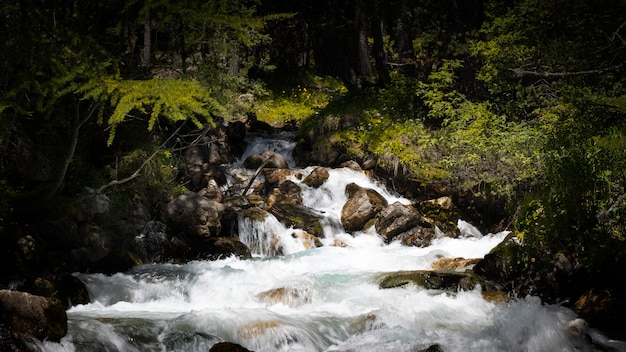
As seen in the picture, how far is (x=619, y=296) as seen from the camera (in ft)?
20.4

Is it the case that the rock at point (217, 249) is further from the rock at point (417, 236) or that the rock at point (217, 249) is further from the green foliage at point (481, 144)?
the green foliage at point (481, 144)

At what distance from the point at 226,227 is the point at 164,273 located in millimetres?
2625

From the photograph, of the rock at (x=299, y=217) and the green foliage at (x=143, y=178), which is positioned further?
the rock at (x=299, y=217)

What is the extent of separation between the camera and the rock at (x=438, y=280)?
7.92 m

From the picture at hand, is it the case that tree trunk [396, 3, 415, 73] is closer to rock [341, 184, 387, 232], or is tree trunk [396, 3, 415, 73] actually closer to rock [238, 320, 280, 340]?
rock [341, 184, 387, 232]

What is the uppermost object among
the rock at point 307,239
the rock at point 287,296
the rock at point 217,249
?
the rock at point 287,296

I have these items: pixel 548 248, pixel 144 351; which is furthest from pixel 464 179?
pixel 144 351

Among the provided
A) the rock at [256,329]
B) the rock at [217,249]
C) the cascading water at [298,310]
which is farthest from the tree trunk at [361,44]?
the rock at [256,329]

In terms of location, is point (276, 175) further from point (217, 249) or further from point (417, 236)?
point (417, 236)

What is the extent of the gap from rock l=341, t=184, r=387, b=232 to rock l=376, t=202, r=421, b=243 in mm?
456

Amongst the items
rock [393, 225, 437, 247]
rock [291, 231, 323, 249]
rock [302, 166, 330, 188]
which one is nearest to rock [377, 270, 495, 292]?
rock [393, 225, 437, 247]

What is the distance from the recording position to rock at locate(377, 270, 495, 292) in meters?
7.92

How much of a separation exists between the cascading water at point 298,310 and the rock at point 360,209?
57.2 inches

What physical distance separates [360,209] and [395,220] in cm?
109
